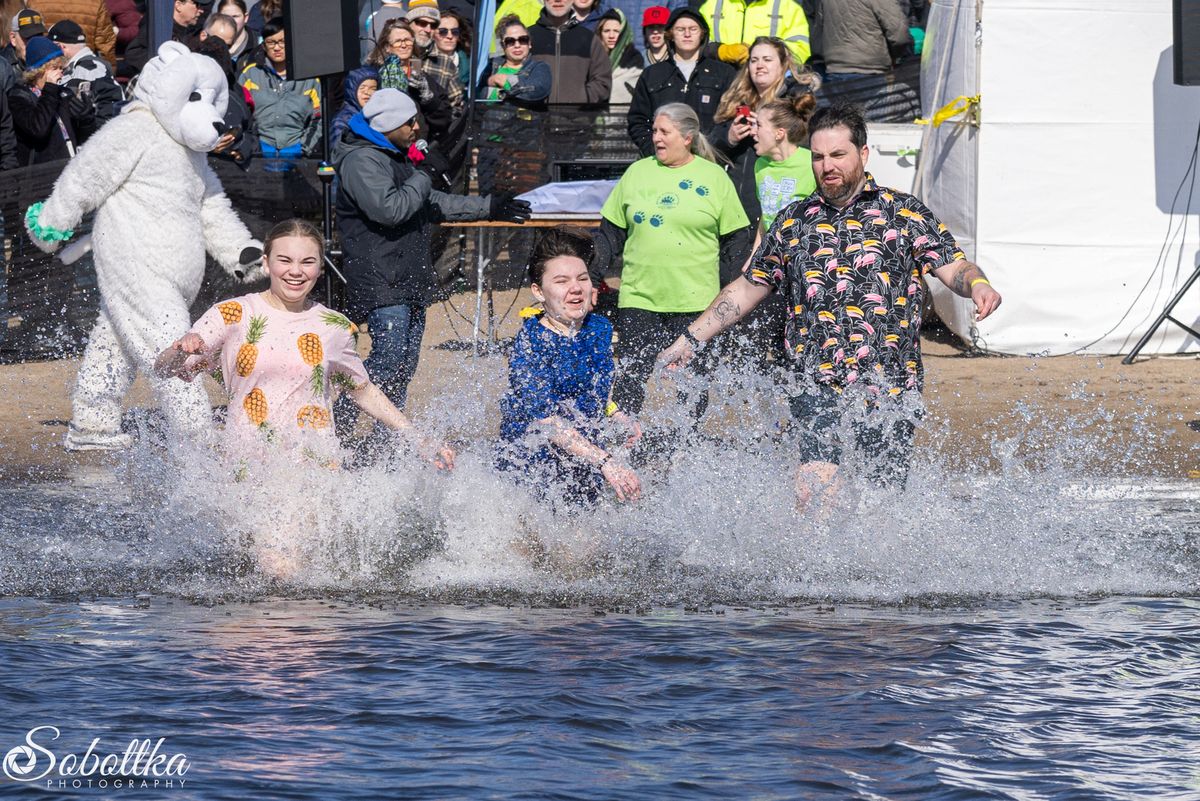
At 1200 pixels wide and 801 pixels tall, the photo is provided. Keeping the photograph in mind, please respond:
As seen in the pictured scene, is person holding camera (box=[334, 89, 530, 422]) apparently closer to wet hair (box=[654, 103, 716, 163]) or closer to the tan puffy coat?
wet hair (box=[654, 103, 716, 163])

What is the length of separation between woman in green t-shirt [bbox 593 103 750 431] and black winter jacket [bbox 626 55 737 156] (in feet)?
11.5

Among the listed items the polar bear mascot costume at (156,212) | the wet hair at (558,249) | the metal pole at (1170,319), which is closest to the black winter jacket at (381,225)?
the polar bear mascot costume at (156,212)

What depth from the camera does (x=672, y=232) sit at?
352 inches

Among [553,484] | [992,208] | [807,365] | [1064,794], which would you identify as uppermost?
[992,208]

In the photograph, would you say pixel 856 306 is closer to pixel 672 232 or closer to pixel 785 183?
pixel 672 232

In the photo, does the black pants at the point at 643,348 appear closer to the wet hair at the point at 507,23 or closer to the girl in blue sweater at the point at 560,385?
the girl in blue sweater at the point at 560,385

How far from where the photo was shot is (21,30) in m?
14.2

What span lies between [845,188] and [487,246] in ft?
24.2

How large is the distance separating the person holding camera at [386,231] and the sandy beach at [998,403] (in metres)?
0.41

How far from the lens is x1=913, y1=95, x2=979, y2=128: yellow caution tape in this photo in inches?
498

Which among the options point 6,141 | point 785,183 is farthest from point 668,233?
point 6,141

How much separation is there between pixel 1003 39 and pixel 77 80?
6.87 metres

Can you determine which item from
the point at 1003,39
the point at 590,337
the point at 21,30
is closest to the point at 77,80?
the point at 21,30

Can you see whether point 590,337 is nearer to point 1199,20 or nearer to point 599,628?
point 599,628
